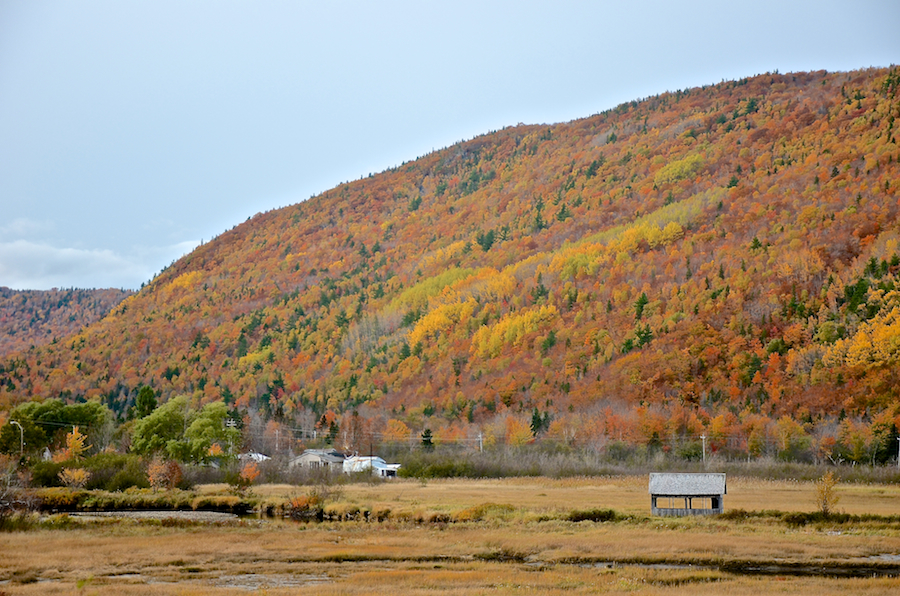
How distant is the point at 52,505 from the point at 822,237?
140024 mm

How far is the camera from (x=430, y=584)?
30.1m

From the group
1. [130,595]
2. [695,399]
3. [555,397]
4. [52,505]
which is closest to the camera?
[130,595]

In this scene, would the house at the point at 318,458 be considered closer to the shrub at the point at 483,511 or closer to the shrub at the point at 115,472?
the shrub at the point at 115,472

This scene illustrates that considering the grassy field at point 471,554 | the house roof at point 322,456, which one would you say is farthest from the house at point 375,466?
the grassy field at point 471,554

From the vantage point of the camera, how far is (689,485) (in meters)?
50.4

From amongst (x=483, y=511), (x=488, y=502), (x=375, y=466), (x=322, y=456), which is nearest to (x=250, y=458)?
(x=322, y=456)

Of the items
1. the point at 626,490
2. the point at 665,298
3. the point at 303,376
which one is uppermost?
the point at 665,298

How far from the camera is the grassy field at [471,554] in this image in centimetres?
2983

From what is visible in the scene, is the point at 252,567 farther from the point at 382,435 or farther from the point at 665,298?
the point at 665,298

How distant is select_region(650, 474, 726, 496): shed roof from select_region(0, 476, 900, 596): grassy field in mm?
1809

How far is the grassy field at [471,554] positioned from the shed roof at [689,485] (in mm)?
1809

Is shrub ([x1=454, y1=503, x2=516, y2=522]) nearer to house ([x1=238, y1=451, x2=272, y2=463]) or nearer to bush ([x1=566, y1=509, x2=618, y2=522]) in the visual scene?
bush ([x1=566, y1=509, x2=618, y2=522])

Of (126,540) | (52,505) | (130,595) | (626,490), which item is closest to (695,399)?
(626,490)

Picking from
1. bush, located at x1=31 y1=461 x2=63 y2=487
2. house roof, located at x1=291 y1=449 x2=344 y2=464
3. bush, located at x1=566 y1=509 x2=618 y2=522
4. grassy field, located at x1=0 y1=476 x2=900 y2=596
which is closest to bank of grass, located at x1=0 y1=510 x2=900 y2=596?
grassy field, located at x1=0 y1=476 x2=900 y2=596
